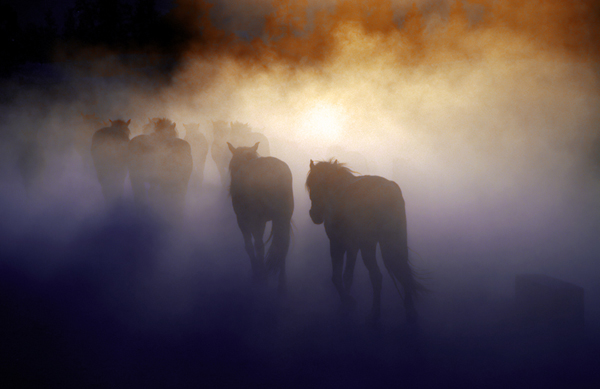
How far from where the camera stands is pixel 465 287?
368 centimetres

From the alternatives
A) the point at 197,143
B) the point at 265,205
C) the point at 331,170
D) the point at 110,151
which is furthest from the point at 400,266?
the point at 197,143

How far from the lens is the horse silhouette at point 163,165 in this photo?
5.47 metres

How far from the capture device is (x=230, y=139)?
7.53 metres

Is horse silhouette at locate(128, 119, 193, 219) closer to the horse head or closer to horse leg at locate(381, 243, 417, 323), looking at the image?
the horse head

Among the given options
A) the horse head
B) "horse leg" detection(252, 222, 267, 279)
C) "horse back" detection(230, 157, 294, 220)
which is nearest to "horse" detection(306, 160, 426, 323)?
"horse back" detection(230, 157, 294, 220)

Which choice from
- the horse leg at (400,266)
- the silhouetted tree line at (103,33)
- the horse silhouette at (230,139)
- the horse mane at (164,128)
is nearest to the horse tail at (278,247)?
the horse leg at (400,266)

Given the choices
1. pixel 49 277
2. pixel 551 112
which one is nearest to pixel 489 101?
pixel 551 112

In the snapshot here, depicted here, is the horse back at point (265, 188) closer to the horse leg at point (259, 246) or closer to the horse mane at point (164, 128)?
the horse leg at point (259, 246)

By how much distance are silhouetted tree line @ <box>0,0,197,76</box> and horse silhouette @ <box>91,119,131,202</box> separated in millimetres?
10807

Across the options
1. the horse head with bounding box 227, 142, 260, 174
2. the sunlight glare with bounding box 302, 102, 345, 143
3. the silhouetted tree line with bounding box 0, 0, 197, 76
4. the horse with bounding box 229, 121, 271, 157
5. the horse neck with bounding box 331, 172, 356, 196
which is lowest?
the horse neck with bounding box 331, 172, 356, 196

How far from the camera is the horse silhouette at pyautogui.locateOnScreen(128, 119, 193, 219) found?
5.47 metres

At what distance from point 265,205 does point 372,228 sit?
1.47 metres

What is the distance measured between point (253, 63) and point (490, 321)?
10.9 m

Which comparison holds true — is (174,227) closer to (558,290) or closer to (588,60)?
(558,290)
